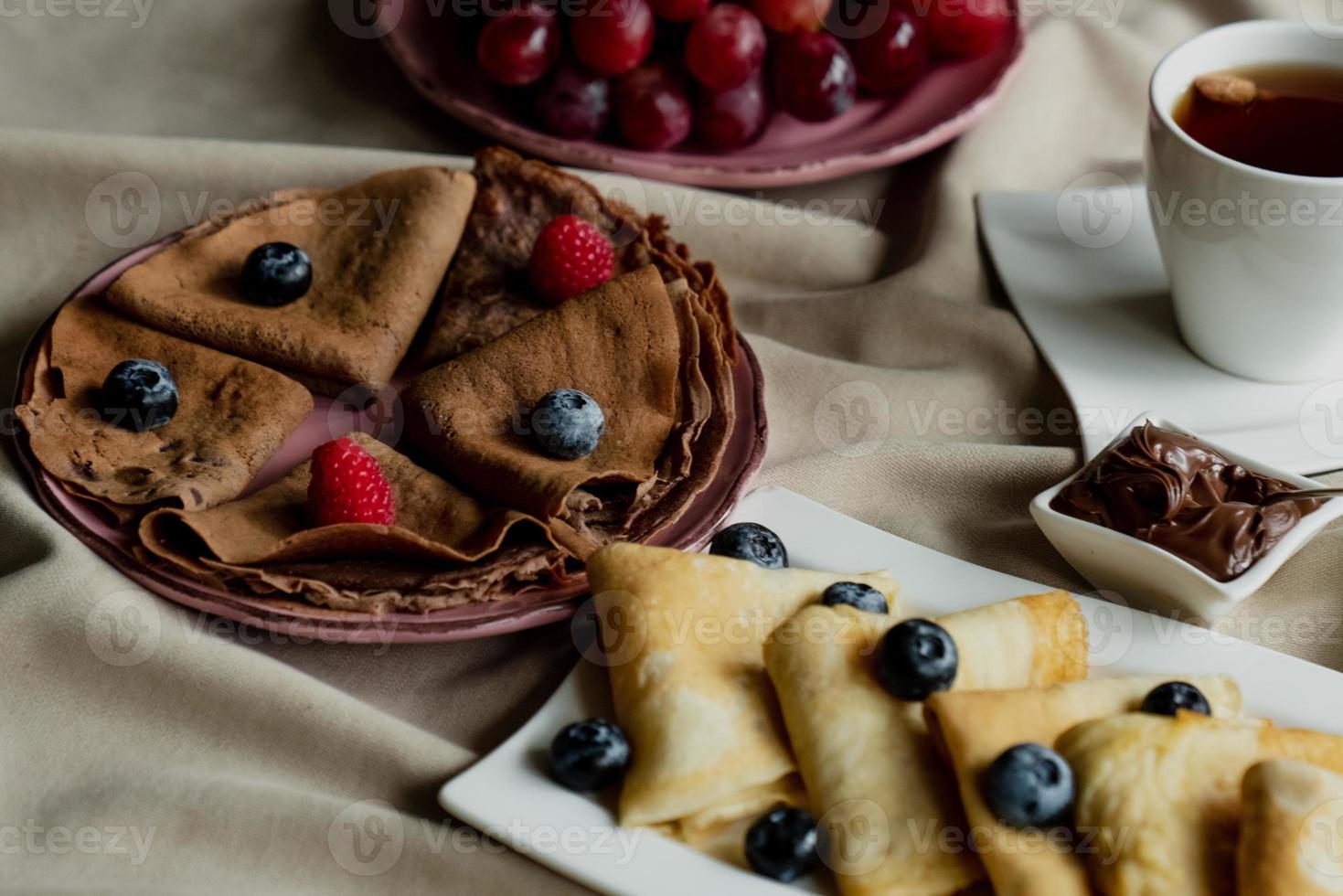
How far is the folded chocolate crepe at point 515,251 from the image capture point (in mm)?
2184

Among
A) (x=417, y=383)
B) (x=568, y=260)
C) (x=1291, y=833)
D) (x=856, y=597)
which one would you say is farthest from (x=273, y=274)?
(x=1291, y=833)

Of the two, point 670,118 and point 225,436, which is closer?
point 225,436

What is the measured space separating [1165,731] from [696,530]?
2.20ft

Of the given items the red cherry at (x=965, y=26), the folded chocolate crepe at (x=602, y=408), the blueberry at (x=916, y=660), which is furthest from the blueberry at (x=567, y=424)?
the red cherry at (x=965, y=26)

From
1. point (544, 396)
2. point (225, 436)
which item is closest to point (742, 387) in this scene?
point (544, 396)

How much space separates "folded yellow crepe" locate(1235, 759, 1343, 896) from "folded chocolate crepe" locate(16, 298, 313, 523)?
137 centimetres

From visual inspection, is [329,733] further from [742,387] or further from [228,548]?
[742,387]

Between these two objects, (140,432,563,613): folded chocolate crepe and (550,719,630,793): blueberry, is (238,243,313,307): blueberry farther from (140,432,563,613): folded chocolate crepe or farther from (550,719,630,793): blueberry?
(550,719,630,793): blueberry

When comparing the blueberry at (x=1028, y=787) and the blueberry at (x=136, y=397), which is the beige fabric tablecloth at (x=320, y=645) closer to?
the blueberry at (x=136, y=397)

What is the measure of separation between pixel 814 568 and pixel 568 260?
708mm

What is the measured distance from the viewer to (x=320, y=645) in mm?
1758

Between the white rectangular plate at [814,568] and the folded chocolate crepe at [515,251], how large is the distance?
49 cm

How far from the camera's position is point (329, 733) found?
63.7 inches

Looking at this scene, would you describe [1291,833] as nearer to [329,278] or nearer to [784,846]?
[784,846]
